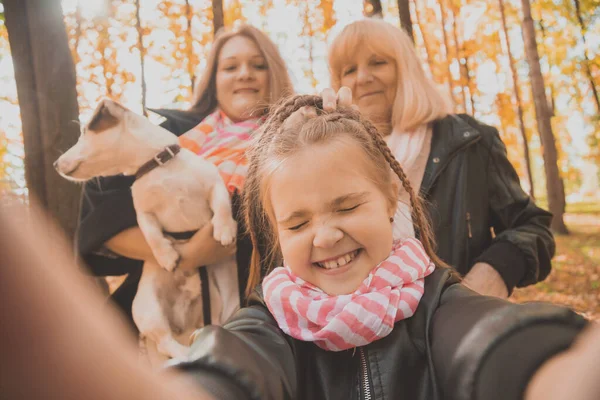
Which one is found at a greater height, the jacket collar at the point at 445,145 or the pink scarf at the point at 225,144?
the pink scarf at the point at 225,144

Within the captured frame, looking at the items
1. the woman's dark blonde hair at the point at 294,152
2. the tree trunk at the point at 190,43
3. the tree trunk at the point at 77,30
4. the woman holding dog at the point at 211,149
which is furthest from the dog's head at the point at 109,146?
the tree trunk at the point at 77,30

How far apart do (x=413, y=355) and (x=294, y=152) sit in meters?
0.69

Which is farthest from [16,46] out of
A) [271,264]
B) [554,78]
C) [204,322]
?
[554,78]

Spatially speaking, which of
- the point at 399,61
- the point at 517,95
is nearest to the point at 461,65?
the point at 517,95

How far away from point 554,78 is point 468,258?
594 inches

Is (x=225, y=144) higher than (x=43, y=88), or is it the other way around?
(x=43, y=88)

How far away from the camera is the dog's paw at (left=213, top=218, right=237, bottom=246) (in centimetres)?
191

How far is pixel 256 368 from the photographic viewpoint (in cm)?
96

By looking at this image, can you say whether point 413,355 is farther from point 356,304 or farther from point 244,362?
point 244,362

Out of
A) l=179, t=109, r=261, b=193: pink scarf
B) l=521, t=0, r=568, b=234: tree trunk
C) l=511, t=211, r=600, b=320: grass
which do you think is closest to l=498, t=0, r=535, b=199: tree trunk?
l=511, t=211, r=600, b=320: grass

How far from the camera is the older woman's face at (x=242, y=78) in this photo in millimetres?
A: 2201

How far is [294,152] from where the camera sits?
1.36 m

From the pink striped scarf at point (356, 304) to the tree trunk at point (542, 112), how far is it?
980 cm

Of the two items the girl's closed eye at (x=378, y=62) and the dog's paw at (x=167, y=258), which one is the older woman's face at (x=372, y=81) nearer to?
the girl's closed eye at (x=378, y=62)
